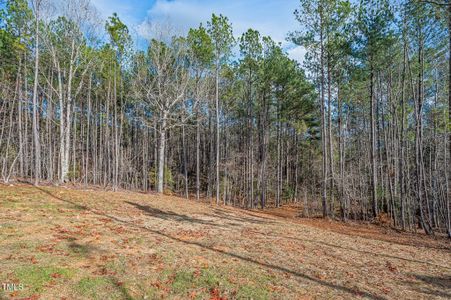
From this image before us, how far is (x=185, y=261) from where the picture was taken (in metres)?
4.79

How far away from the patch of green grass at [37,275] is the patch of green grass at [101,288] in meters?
0.33

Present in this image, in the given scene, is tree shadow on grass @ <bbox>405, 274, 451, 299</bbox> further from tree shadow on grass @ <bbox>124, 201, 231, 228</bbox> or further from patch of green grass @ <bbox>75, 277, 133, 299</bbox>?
tree shadow on grass @ <bbox>124, 201, 231, 228</bbox>

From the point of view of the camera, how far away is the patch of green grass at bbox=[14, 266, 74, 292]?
3.41m

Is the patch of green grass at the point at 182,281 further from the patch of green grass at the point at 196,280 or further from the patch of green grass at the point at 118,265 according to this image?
the patch of green grass at the point at 118,265

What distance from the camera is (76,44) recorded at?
14.1 metres

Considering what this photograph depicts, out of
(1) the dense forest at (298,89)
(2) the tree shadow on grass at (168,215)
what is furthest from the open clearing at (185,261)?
(1) the dense forest at (298,89)

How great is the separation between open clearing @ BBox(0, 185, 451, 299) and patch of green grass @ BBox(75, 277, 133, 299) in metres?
0.01

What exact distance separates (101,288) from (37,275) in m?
0.94

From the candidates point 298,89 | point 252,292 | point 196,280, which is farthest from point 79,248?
point 298,89

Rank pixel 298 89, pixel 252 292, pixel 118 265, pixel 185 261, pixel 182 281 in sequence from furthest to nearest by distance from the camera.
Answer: pixel 298 89, pixel 185 261, pixel 118 265, pixel 182 281, pixel 252 292

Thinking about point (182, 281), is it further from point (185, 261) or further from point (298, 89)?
point (298, 89)

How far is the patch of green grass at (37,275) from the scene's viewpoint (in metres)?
3.41

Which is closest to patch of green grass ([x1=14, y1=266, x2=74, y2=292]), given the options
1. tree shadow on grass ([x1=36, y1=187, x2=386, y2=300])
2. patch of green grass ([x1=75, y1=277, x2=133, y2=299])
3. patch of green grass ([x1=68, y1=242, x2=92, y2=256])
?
patch of green grass ([x1=75, y1=277, x2=133, y2=299])

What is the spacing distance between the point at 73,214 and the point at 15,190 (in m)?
3.58
